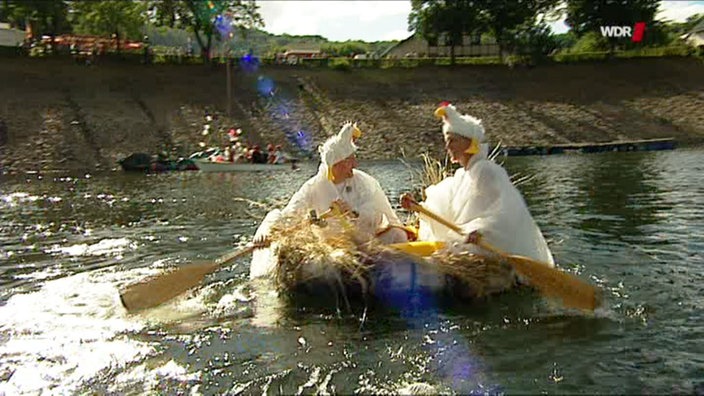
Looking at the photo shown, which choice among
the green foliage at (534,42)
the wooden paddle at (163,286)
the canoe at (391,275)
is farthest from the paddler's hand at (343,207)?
the green foliage at (534,42)

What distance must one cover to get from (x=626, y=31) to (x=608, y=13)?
8.27 ft

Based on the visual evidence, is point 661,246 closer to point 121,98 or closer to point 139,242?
point 139,242

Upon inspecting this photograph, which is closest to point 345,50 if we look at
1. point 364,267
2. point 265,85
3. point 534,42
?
point 534,42

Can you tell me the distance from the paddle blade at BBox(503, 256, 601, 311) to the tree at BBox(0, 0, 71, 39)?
5739 centimetres

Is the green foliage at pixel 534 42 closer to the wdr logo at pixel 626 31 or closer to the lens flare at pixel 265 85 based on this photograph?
Result: the wdr logo at pixel 626 31

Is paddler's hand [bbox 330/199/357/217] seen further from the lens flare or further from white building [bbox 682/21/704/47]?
white building [bbox 682/21/704/47]

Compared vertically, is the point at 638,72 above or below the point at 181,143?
above

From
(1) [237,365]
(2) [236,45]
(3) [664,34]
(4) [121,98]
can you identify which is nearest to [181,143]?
(4) [121,98]

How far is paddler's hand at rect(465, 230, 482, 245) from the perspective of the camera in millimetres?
9445

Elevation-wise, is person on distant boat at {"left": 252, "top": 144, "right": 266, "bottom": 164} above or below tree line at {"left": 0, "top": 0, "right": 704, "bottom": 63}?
below

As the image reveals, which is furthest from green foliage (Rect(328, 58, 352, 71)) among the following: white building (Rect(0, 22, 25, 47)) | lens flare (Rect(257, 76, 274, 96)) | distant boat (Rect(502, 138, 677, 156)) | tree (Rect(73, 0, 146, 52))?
white building (Rect(0, 22, 25, 47))

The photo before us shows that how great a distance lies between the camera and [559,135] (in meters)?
50.7

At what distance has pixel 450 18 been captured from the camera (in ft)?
220

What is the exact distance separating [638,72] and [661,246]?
51.3 meters
